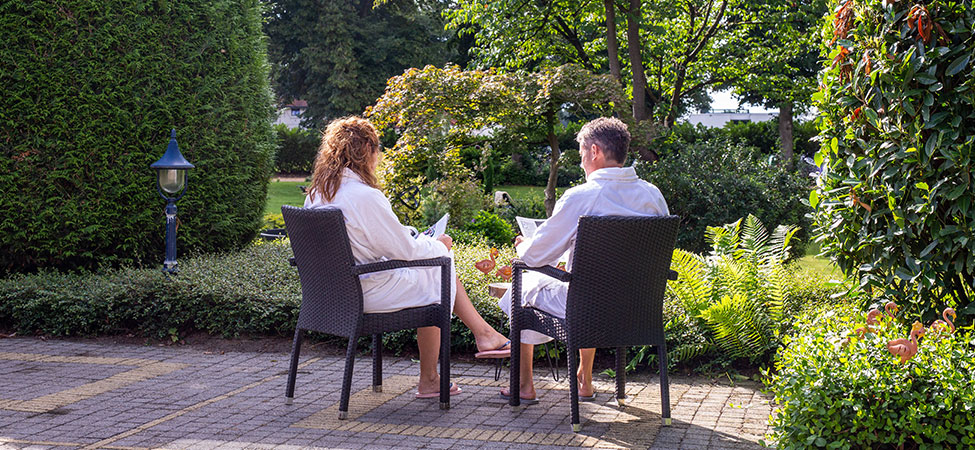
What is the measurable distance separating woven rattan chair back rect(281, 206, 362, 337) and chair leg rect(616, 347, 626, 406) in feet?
4.63

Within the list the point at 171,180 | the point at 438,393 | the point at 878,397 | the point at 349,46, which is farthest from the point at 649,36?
the point at 878,397

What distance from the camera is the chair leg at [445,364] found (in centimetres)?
446

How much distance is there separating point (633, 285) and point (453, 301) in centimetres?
103

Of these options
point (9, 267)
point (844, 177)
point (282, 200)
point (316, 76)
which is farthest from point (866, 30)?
point (316, 76)

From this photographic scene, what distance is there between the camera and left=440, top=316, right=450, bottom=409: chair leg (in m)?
4.46

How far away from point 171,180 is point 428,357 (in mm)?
3719

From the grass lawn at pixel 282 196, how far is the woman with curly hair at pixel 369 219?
13.3 m

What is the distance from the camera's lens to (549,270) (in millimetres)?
4141

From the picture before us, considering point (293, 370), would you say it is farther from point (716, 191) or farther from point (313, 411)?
point (716, 191)

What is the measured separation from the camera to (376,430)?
13.5 ft

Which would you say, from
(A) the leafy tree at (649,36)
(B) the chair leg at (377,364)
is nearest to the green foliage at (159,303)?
(B) the chair leg at (377,364)

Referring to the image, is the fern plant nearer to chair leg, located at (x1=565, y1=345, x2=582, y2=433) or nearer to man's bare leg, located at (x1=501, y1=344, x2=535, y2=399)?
man's bare leg, located at (x1=501, y1=344, x2=535, y2=399)

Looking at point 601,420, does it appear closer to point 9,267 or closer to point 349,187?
point 349,187

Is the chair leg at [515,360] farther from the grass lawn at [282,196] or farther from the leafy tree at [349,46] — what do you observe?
the leafy tree at [349,46]
